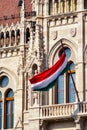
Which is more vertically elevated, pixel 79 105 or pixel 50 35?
pixel 50 35

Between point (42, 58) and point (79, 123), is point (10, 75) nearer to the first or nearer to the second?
point (42, 58)

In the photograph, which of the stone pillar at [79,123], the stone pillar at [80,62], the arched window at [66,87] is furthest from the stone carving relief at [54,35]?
the stone pillar at [79,123]

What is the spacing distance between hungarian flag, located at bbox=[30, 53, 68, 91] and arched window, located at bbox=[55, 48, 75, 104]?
4.47 feet

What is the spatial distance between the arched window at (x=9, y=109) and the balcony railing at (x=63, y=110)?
3.94 metres

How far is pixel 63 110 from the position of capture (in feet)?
142

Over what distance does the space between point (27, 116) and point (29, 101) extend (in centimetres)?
109

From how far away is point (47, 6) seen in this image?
45.6 meters

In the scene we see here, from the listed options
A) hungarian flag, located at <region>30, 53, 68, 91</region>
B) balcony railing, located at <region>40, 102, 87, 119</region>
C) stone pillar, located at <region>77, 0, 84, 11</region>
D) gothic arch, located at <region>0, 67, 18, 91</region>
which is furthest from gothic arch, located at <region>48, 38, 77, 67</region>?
gothic arch, located at <region>0, 67, 18, 91</region>

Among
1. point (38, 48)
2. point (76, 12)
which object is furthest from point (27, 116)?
point (76, 12)

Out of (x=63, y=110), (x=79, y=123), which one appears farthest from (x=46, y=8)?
(x=79, y=123)

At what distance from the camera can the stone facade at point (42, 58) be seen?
142ft

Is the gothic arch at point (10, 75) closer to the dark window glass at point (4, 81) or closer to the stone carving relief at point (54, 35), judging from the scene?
the dark window glass at point (4, 81)

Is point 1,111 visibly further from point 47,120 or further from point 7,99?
point 47,120

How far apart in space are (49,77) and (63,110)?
2078mm
